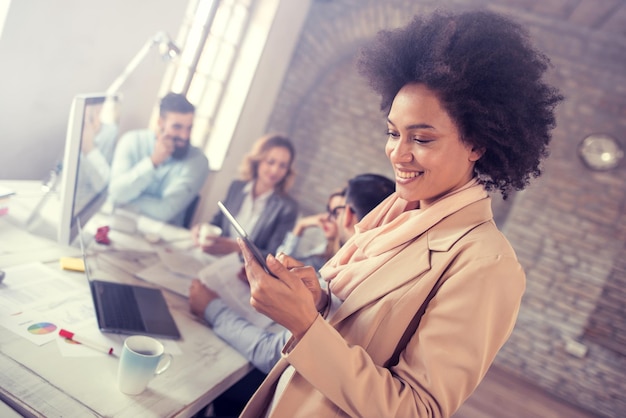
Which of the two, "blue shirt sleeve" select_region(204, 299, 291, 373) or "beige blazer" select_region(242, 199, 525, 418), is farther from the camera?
"blue shirt sleeve" select_region(204, 299, 291, 373)

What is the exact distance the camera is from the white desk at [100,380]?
0.92 metres

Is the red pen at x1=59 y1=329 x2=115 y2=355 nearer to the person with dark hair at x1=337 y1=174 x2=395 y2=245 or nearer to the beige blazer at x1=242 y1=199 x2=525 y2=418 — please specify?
the beige blazer at x1=242 y1=199 x2=525 y2=418

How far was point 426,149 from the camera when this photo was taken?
914 mm

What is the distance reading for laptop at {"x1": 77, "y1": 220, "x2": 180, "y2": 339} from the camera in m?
1.26

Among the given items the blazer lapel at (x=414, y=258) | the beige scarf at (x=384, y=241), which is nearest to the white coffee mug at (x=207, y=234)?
the beige scarf at (x=384, y=241)

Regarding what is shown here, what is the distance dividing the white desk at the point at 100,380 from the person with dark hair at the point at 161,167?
113cm

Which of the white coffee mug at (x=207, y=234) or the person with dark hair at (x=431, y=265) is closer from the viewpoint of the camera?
the person with dark hair at (x=431, y=265)

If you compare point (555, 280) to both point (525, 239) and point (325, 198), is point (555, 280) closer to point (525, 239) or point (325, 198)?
point (525, 239)

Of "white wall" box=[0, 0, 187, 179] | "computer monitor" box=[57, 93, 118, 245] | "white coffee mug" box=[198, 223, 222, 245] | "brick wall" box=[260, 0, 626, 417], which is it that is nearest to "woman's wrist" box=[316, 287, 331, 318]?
"computer monitor" box=[57, 93, 118, 245]

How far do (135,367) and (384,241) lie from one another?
0.60 meters

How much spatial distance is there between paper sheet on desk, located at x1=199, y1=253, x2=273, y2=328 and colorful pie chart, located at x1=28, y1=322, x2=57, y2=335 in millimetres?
534

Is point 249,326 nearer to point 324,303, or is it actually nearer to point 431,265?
point 324,303

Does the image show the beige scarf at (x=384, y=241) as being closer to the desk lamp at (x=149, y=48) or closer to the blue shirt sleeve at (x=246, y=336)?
the blue shirt sleeve at (x=246, y=336)

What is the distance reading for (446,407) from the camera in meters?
0.77
